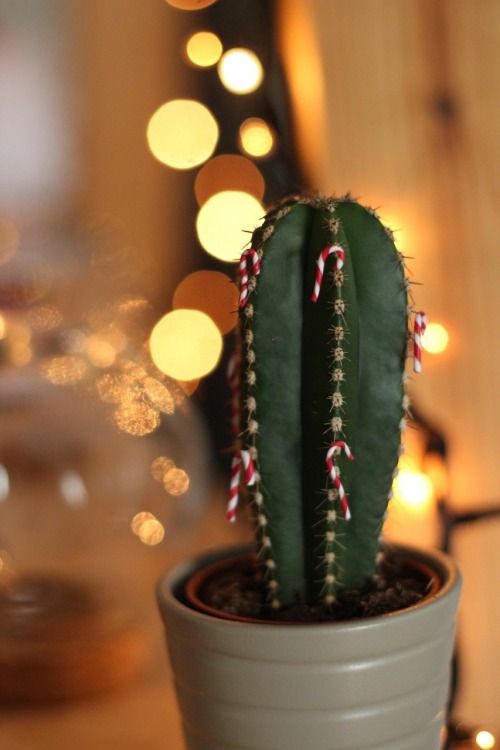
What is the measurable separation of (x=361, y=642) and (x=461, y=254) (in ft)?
1.17

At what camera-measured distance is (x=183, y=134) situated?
1.05 metres

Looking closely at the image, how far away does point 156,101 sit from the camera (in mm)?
1178

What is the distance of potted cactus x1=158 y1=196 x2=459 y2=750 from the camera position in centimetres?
41

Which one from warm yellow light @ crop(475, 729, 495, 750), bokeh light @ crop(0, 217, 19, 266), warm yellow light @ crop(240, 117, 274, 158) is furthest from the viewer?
bokeh light @ crop(0, 217, 19, 266)

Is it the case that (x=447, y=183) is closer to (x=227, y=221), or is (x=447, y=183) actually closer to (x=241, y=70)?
(x=241, y=70)

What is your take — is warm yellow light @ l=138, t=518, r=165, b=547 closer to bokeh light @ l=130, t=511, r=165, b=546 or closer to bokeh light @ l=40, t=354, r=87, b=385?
bokeh light @ l=130, t=511, r=165, b=546

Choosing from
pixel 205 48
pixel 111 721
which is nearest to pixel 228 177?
pixel 205 48

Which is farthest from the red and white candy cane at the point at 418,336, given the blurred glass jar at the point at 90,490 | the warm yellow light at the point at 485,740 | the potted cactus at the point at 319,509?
the blurred glass jar at the point at 90,490

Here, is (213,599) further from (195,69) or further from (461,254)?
(195,69)

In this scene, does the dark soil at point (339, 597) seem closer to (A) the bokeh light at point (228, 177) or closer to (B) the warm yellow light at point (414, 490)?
(B) the warm yellow light at point (414, 490)

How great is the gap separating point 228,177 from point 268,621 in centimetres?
70

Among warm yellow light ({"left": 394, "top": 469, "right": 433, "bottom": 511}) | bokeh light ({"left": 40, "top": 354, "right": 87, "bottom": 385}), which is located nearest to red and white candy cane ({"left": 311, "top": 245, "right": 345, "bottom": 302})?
warm yellow light ({"left": 394, "top": 469, "right": 433, "bottom": 511})

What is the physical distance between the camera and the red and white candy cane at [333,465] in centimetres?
42

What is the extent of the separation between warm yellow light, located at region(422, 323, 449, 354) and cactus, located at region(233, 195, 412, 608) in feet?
0.71
